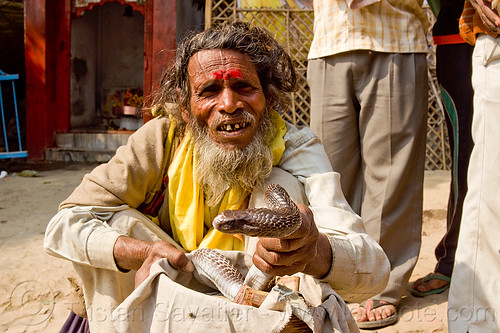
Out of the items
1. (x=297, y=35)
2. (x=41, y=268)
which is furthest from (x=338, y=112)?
(x=297, y=35)

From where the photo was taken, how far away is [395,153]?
9.98ft

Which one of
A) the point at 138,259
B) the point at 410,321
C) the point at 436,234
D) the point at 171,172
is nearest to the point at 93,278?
the point at 138,259

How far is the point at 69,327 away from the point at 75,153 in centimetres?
615

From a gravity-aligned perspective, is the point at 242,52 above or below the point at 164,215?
above

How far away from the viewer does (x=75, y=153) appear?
27.1 feet

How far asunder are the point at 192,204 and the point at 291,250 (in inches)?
29.7

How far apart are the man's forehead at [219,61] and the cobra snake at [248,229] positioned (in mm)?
752

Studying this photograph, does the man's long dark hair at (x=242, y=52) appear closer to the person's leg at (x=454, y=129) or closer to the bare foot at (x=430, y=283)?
the person's leg at (x=454, y=129)

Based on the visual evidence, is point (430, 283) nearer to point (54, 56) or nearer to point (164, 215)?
point (164, 215)

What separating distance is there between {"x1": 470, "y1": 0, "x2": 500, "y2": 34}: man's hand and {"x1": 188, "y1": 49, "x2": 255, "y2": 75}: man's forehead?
45.0 inches

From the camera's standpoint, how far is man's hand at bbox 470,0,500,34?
2408 millimetres

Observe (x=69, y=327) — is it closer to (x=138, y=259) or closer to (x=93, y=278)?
(x=93, y=278)

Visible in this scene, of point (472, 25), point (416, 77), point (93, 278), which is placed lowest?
point (93, 278)

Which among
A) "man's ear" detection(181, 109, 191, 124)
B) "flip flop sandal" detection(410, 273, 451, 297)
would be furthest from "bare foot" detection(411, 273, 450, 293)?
"man's ear" detection(181, 109, 191, 124)
